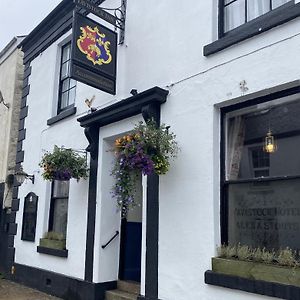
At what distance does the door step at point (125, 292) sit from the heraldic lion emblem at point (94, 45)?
379 centimetres

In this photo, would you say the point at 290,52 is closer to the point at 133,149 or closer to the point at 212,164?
the point at 212,164

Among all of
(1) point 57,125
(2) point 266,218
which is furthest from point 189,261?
(1) point 57,125

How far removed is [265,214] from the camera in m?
4.63

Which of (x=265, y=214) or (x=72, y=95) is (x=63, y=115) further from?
(x=265, y=214)

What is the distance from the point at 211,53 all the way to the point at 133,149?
175cm

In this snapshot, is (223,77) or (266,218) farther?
(223,77)

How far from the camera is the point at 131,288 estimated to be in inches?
257

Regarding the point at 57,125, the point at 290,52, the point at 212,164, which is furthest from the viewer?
the point at 57,125

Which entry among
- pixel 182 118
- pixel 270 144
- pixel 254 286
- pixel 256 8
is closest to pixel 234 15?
pixel 256 8

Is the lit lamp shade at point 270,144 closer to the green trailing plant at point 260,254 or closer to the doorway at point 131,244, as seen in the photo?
the green trailing plant at point 260,254

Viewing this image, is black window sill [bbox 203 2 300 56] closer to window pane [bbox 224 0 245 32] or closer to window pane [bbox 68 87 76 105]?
window pane [bbox 224 0 245 32]

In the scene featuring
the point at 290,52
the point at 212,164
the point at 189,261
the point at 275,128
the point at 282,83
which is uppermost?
the point at 290,52

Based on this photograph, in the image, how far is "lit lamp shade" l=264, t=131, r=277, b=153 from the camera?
15.5ft

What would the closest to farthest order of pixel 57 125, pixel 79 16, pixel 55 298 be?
pixel 79 16 < pixel 55 298 < pixel 57 125
